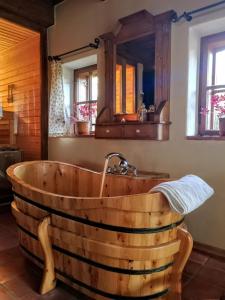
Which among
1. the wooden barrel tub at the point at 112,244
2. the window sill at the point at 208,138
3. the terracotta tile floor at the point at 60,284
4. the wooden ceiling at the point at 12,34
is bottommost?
the terracotta tile floor at the point at 60,284

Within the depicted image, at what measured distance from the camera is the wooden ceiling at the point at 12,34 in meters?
3.75

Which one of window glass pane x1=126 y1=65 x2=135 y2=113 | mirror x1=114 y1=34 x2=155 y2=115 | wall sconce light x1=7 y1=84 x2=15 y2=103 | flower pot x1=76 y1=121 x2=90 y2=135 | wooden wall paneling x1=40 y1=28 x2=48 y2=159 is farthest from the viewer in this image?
wall sconce light x1=7 y1=84 x2=15 y2=103

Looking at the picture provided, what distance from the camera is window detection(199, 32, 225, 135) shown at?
8.42 feet

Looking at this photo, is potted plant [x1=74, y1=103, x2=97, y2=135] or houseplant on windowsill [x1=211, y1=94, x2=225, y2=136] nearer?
houseplant on windowsill [x1=211, y1=94, x2=225, y2=136]

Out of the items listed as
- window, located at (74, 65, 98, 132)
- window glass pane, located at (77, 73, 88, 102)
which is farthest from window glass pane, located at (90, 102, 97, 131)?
window glass pane, located at (77, 73, 88, 102)

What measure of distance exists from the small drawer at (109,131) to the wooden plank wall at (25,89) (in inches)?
54.3

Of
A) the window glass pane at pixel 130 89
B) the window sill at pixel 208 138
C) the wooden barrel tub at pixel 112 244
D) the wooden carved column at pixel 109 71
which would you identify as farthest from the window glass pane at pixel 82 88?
the wooden barrel tub at pixel 112 244

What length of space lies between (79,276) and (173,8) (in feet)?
8.63

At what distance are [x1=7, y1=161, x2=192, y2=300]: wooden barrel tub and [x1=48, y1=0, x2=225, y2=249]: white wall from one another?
929mm

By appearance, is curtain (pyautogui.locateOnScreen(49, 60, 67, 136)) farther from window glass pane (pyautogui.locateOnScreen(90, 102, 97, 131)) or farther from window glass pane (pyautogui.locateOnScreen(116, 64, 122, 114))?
window glass pane (pyautogui.locateOnScreen(116, 64, 122, 114))

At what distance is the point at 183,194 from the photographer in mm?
1431

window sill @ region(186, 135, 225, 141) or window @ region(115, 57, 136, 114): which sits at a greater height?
window @ region(115, 57, 136, 114)

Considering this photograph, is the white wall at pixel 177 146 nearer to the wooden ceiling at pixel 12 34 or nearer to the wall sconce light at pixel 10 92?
the wooden ceiling at pixel 12 34

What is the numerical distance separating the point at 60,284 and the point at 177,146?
1657mm
